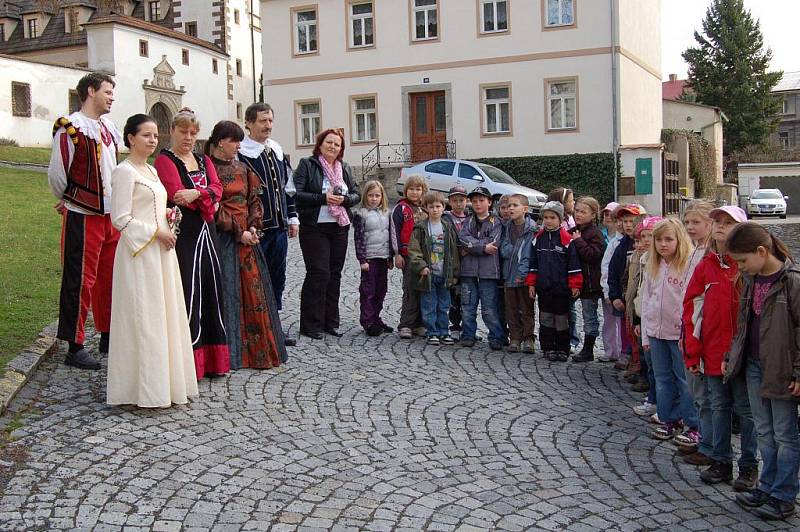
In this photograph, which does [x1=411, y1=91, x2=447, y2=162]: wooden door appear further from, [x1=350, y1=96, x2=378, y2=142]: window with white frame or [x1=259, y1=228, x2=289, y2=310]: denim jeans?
[x1=259, y1=228, x2=289, y2=310]: denim jeans

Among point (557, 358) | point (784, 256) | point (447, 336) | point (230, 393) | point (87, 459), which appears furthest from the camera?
point (447, 336)

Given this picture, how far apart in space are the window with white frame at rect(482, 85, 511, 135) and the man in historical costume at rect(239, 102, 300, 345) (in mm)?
25411

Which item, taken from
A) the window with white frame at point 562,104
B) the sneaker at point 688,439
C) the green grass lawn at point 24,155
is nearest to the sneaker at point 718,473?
the sneaker at point 688,439

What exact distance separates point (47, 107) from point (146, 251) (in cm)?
4148

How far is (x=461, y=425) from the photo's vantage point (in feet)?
20.3

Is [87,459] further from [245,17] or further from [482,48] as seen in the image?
[245,17]

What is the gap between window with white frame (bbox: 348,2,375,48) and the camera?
34719mm

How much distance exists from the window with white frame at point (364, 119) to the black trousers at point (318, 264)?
26140 millimetres

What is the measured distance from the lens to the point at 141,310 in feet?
19.5

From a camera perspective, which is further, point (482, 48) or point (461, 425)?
point (482, 48)

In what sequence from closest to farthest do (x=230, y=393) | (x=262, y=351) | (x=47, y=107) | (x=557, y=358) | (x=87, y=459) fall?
1. (x=87, y=459)
2. (x=230, y=393)
3. (x=262, y=351)
4. (x=557, y=358)
5. (x=47, y=107)

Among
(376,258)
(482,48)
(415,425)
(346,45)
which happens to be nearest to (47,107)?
(346,45)

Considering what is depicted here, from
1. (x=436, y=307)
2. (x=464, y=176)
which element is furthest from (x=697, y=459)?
(x=464, y=176)

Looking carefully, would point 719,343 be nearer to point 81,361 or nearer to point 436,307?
point 436,307
